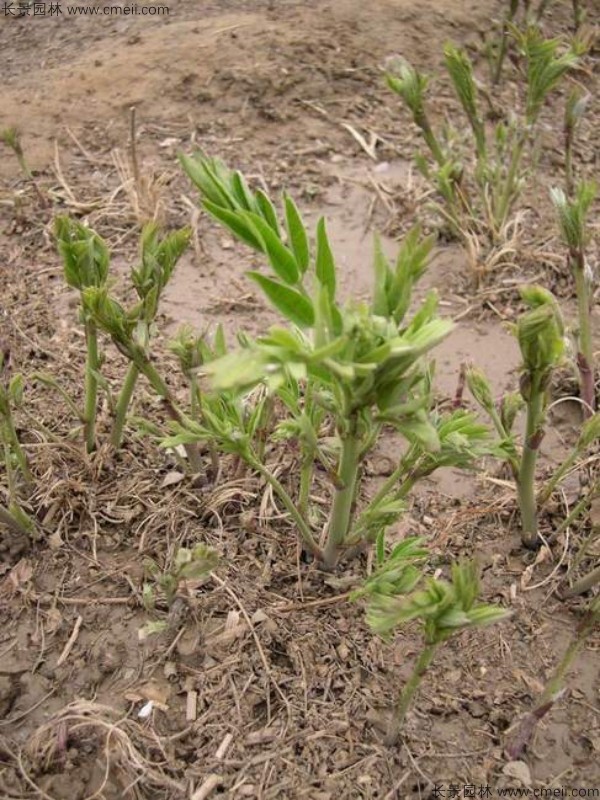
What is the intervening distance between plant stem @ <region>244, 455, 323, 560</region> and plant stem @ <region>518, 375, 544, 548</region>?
1.59ft

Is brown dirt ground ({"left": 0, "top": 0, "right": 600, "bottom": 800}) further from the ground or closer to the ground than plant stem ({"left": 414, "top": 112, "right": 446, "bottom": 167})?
closer to the ground

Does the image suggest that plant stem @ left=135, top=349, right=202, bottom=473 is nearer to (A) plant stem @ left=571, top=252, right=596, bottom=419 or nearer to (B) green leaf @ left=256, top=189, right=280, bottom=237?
(B) green leaf @ left=256, top=189, right=280, bottom=237

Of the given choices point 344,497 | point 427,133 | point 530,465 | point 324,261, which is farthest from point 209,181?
point 427,133

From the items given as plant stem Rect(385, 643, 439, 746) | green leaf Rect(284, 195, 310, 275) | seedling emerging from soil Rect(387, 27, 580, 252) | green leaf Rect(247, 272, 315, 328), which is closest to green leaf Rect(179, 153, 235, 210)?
green leaf Rect(284, 195, 310, 275)

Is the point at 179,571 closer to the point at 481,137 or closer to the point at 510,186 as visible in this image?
the point at 510,186

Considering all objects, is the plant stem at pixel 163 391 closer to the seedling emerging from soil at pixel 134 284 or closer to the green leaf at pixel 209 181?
the seedling emerging from soil at pixel 134 284

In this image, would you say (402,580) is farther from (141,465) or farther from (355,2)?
(355,2)

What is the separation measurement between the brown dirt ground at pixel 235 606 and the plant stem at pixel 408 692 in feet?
0.12

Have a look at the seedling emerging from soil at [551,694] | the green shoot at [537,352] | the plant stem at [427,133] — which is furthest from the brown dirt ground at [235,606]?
the green shoot at [537,352]

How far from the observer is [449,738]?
64.9 inches

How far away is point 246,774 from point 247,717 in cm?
11

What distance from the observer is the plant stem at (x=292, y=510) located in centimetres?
167

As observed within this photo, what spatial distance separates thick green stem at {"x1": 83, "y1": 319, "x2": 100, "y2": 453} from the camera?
1.93m

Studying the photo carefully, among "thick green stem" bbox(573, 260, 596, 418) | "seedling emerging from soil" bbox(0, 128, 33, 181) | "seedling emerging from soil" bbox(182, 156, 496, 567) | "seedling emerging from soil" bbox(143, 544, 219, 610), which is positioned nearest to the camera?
"seedling emerging from soil" bbox(182, 156, 496, 567)
